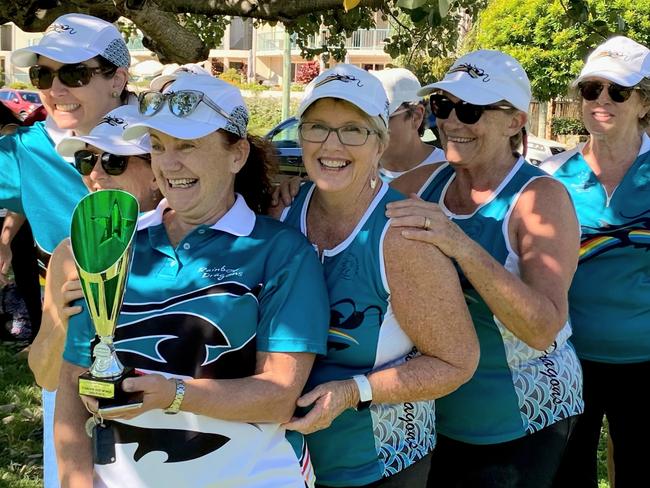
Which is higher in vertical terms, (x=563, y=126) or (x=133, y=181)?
(x=133, y=181)

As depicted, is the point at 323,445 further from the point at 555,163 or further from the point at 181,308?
the point at 555,163

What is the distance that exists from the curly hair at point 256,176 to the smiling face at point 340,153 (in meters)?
0.21

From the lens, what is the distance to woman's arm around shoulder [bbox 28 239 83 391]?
2.35 m

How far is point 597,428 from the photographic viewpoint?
11.7 ft

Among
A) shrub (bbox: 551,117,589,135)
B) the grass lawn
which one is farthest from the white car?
the grass lawn

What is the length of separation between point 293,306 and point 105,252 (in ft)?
1.78

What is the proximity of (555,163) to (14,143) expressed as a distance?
2317 mm

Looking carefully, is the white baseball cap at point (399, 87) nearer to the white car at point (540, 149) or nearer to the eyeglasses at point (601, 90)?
the eyeglasses at point (601, 90)

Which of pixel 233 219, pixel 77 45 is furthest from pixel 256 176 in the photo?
pixel 77 45

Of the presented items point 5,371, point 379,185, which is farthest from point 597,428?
point 5,371

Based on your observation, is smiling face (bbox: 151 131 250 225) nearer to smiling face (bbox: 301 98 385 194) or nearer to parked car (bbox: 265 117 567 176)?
smiling face (bbox: 301 98 385 194)

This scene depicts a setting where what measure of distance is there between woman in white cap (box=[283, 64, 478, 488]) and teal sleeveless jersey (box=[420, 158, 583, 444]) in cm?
30

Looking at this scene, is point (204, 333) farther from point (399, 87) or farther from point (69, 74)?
point (399, 87)

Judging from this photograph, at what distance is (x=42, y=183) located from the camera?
117 inches
